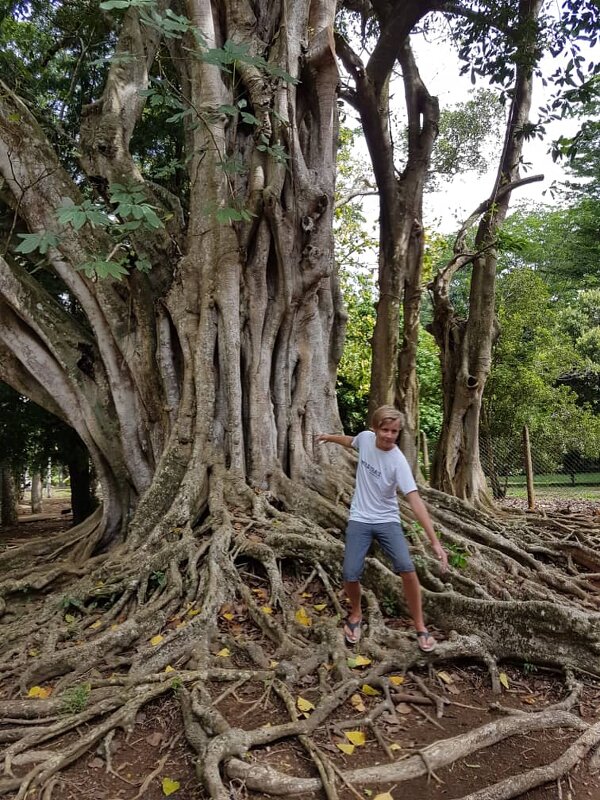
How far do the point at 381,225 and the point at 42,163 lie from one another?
4.04 m

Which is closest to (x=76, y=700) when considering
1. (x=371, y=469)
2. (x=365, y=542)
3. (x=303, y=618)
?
(x=303, y=618)

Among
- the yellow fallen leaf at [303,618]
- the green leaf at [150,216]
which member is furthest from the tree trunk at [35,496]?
the green leaf at [150,216]

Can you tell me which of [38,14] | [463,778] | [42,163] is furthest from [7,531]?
[463,778]

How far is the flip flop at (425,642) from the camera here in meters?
3.07

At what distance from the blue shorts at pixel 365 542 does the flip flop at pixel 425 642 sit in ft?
1.18

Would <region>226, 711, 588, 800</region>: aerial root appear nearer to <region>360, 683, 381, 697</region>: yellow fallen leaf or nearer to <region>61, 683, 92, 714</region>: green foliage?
<region>360, 683, 381, 697</region>: yellow fallen leaf

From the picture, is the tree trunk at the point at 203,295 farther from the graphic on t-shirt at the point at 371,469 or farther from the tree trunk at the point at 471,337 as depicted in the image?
the tree trunk at the point at 471,337

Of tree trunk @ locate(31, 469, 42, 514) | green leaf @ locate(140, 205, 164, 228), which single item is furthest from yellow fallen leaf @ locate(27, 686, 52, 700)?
tree trunk @ locate(31, 469, 42, 514)

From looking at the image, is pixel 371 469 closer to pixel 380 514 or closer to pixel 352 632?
pixel 380 514

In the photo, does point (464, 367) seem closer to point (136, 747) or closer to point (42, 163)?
point (42, 163)

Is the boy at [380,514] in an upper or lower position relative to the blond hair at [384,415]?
lower

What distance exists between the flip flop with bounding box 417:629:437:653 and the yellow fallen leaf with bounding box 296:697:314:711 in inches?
28.6

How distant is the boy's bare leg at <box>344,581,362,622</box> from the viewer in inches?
128

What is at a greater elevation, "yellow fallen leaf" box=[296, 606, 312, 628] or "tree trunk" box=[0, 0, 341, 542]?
"tree trunk" box=[0, 0, 341, 542]
